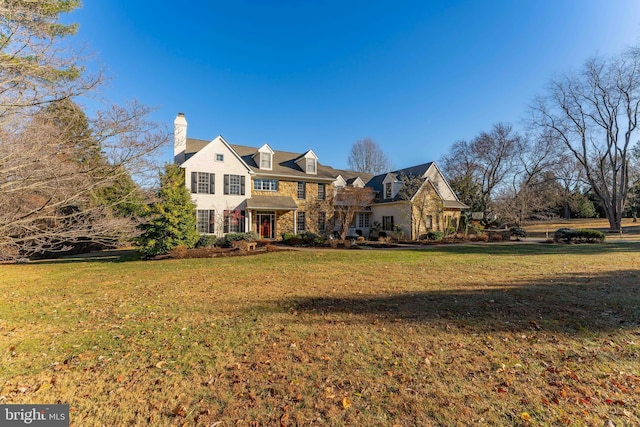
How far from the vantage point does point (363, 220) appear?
93.2ft

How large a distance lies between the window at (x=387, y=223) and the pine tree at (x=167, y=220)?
16714 mm

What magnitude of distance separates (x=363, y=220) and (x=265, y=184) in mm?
10055

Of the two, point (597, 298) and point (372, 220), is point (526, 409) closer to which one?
point (597, 298)

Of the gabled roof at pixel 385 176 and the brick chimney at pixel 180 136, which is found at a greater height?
the brick chimney at pixel 180 136

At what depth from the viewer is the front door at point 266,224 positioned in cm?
2359

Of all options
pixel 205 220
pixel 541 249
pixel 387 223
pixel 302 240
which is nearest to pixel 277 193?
pixel 302 240

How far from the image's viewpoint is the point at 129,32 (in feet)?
39.0

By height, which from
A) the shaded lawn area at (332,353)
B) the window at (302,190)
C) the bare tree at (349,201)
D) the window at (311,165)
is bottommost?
the shaded lawn area at (332,353)

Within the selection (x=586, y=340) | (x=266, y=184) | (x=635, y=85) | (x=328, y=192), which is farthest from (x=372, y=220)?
(x=635, y=85)

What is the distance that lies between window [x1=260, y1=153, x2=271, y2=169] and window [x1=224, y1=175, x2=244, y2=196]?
7.89 ft

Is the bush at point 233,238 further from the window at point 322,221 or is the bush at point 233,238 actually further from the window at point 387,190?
the window at point 387,190

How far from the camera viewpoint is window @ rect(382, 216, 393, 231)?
1033 inches

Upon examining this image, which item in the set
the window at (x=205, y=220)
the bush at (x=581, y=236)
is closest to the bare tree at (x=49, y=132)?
the window at (x=205, y=220)

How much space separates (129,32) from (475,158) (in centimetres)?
3971
